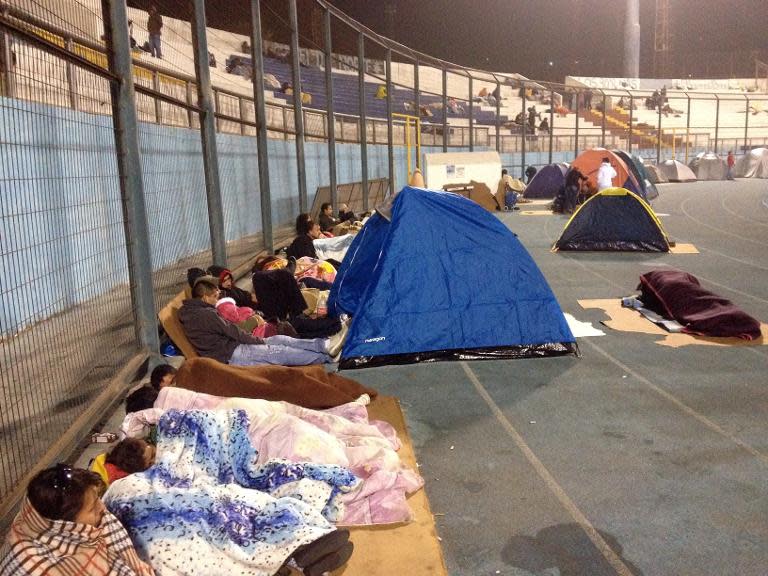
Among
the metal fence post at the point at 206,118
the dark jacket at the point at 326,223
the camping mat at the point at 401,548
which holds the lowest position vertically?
the camping mat at the point at 401,548

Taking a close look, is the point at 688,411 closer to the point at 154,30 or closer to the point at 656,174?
the point at 154,30

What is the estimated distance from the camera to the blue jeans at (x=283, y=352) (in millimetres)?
5453

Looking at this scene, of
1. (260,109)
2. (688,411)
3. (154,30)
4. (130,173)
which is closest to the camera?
(688,411)

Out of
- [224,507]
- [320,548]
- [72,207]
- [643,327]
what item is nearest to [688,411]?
[643,327]

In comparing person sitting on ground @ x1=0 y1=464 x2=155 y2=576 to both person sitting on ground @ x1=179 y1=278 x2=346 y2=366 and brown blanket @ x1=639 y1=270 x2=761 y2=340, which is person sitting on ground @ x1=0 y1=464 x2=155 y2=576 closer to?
person sitting on ground @ x1=179 y1=278 x2=346 y2=366

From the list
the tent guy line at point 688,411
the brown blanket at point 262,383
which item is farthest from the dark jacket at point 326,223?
the brown blanket at point 262,383

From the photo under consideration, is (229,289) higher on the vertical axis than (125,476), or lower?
higher

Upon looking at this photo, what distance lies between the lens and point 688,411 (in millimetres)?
4613

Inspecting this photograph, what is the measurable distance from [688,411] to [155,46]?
9770 mm

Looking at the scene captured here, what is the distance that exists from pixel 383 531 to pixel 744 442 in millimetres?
2419

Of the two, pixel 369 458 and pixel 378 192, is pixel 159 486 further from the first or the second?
pixel 378 192

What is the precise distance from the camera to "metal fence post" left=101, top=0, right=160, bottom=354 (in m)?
4.57

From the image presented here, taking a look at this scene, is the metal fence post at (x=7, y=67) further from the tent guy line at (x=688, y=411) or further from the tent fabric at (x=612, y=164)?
the tent fabric at (x=612, y=164)

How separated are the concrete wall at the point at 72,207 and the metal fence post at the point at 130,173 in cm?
38
